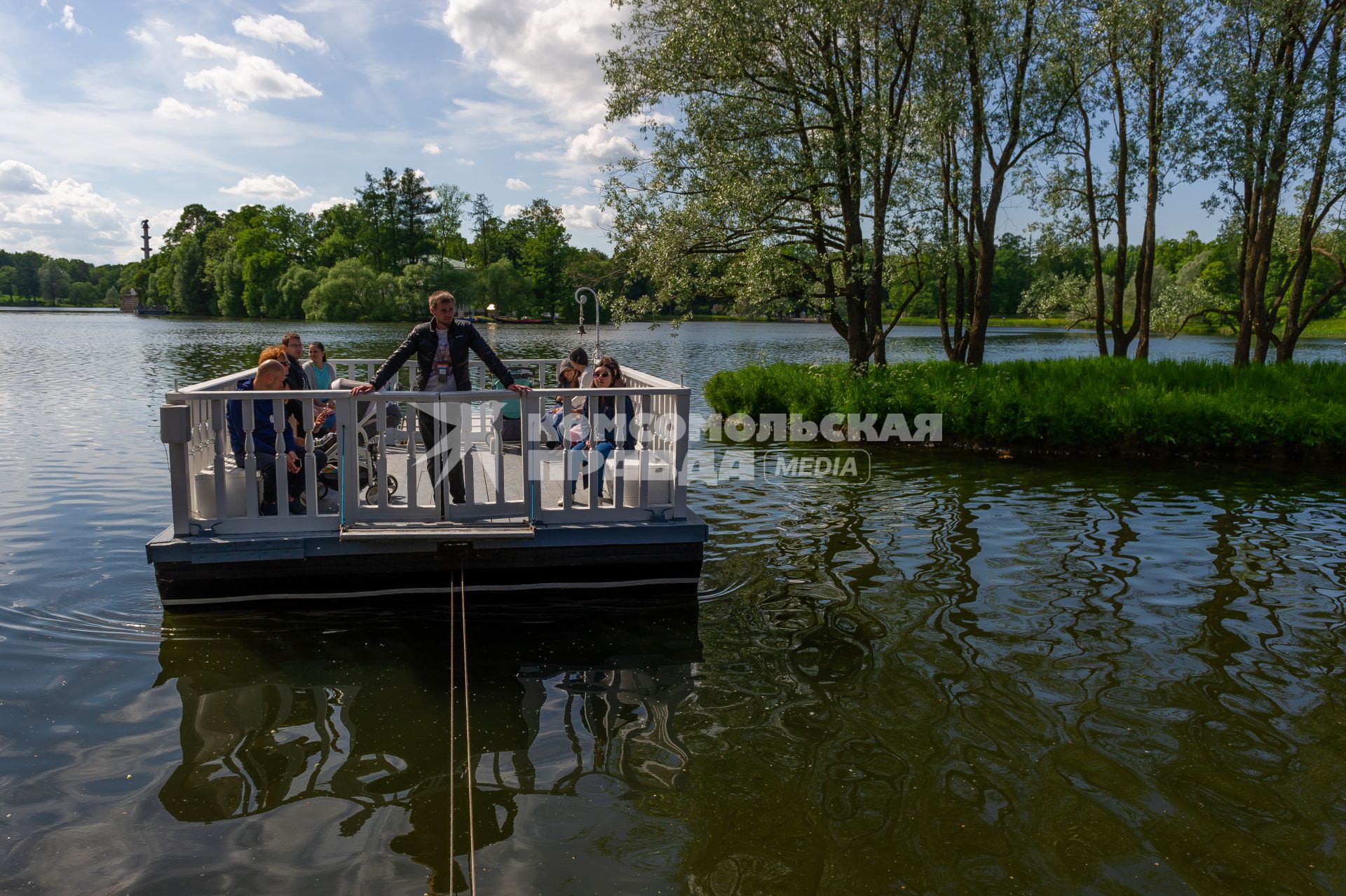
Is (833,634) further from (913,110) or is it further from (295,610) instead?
(913,110)

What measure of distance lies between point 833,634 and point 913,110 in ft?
48.2

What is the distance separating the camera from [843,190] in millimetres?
18781

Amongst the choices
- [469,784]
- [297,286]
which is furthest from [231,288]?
[469,784]

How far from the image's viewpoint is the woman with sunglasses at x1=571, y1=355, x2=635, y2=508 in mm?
7363

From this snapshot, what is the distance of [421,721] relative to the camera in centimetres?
545

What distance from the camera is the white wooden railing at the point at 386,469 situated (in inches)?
261

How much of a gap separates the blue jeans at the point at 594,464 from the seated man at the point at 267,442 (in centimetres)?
199

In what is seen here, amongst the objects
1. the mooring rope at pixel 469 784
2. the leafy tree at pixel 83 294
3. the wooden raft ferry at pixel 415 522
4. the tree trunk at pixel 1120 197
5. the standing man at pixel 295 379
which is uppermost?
the leafy tree at pixel 83 294

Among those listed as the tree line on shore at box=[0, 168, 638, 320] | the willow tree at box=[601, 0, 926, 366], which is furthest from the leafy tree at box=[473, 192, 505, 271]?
the willow tree at box=[601, 0, 926, 366]

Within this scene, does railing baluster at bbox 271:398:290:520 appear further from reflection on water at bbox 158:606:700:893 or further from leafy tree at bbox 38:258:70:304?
leafy tree at bbox 38:258:70:304

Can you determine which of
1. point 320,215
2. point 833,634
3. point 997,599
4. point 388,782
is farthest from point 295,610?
point 320,215

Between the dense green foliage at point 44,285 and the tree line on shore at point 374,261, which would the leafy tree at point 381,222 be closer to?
the tree line on shore at point 374,261

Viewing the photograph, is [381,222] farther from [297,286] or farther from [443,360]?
[443,360]

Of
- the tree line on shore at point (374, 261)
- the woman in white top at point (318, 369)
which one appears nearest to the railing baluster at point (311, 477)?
the woman in white top at point (318, 369)
